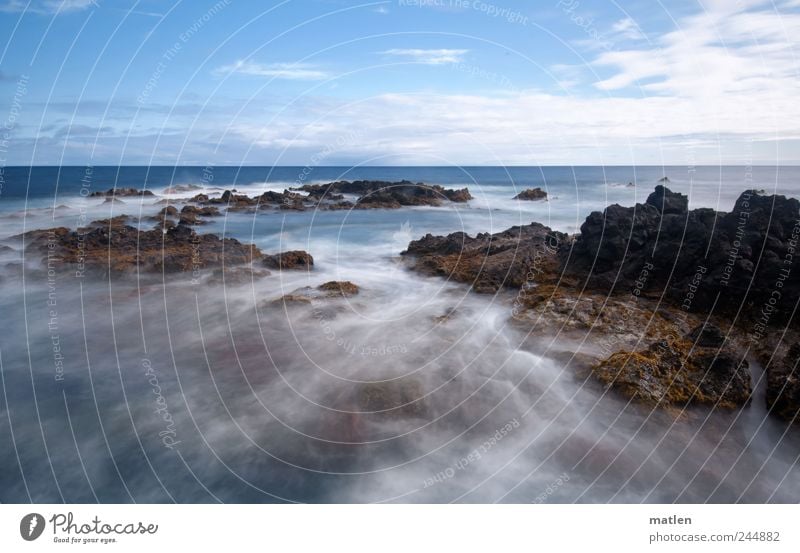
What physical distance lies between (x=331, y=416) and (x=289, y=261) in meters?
7.36

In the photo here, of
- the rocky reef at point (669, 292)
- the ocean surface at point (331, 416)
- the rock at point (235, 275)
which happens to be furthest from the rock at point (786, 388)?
the rock at point (235, 275)

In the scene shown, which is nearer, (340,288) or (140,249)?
(340,288)

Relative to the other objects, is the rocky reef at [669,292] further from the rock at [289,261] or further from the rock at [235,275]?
the rock at [235,275]

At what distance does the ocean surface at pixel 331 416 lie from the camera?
18.1 ft

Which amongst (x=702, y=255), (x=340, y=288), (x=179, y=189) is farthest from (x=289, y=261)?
(x=179, y=189)

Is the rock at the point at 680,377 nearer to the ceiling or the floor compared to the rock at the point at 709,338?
nearer to the floor

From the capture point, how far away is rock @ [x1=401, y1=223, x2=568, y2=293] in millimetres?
11188

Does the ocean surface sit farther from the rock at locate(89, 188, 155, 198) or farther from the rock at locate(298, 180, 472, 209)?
the rock at locate(89, 188, 155, 198)

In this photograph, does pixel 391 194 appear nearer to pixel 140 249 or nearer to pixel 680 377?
pixel 140 249

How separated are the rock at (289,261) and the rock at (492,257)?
295 centimetres

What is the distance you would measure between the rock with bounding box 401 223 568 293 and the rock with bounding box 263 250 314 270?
295cm

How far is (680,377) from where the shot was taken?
6879 millimetres
